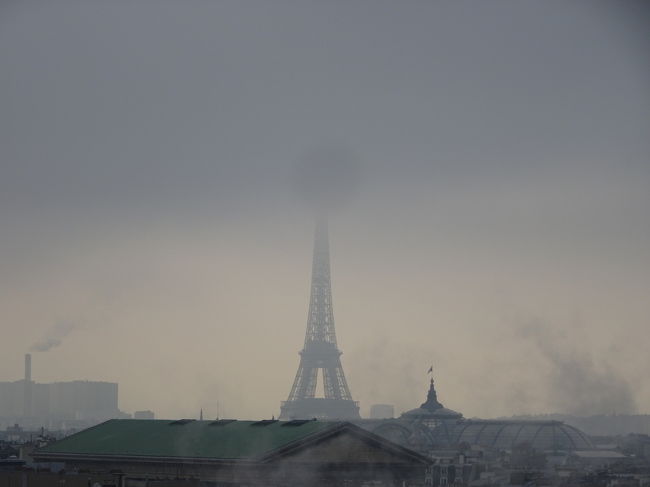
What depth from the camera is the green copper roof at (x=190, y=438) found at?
Result: 9538cm

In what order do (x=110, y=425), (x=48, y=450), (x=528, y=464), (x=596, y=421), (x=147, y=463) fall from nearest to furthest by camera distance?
(x=147, y=463) < (x=48, y=450) < (x=110, y=425) < (x=596, y=421) < (x=528, y=464)

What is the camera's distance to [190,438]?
334 ft

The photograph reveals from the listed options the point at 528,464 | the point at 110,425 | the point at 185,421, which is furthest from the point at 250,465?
the point at 528,464

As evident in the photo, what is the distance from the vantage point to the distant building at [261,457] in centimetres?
9238

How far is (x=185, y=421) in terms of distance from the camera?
363 feet

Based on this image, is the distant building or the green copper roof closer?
the distant building

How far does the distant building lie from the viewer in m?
92.4

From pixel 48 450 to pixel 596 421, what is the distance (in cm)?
6257

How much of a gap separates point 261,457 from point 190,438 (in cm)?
1177

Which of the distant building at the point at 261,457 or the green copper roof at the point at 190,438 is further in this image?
the green copper roof at the point at 190,438

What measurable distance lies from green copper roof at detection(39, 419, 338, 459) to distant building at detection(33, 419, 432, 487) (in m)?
0.10

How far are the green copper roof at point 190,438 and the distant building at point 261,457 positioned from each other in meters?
0.10

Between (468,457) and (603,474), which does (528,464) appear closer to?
(468,457)

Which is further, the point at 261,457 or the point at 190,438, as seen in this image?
the point at 190,438
